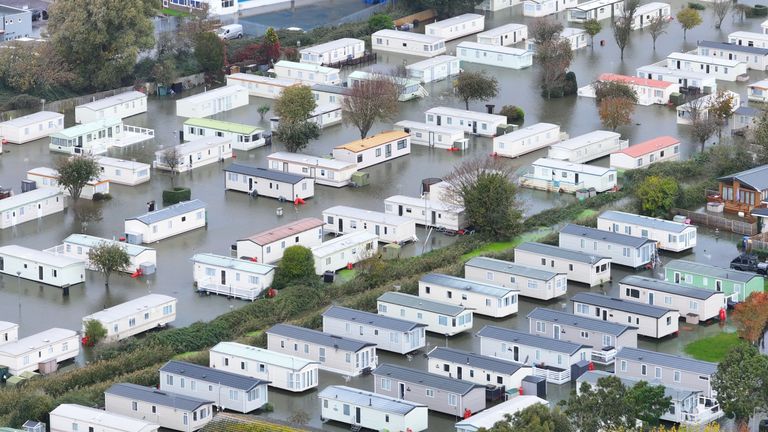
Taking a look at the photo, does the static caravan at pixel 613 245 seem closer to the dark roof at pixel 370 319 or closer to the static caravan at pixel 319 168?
the dark roof at pixel 370 319

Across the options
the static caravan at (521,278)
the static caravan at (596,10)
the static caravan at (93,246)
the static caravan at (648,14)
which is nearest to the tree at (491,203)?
the static caravan at (521,278)

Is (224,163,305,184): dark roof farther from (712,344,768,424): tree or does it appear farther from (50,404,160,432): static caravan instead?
(712,344,768,424): tree

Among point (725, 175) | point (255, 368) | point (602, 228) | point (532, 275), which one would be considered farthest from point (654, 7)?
point (255, 368)

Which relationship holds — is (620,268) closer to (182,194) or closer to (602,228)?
(602,228)

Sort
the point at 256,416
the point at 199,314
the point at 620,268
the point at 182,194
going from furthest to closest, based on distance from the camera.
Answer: the point at 182,194 → the point at 620,268 → the point at 199,314 → the point at 256,416

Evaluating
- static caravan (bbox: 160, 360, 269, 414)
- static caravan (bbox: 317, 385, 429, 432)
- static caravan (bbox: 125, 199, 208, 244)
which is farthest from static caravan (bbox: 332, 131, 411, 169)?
static caravan (bbox: 317, 385, 429, 432)
